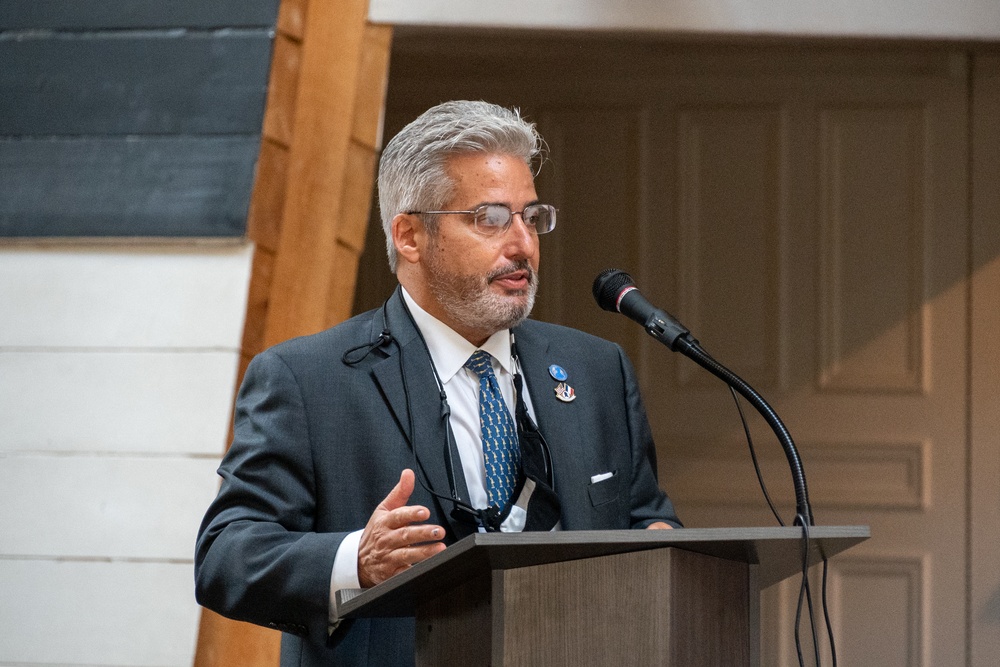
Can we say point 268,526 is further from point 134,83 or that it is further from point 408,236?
point 134,83

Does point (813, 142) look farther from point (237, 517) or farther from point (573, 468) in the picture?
point (237, 517)

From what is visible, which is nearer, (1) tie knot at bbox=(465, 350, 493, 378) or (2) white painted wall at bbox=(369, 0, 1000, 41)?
(1) tie knot at bbox=(465, 350, 493, 378)

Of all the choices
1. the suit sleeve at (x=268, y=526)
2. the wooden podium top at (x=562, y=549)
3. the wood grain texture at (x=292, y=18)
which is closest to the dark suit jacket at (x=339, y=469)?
the suit sleeve at (x=268, y=526)

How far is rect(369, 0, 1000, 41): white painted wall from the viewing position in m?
2.74

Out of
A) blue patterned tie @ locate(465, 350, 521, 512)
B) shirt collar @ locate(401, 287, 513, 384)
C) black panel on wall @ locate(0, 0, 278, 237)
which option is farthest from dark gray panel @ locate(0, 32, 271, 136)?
blue patterned tie @ locate(465, 350, 521, 512)

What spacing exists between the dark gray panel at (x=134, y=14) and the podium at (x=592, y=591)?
66.1 inches

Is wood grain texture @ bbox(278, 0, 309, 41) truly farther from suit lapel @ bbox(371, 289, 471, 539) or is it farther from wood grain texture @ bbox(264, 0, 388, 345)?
suit lapel @ bbox(371, 289, 471, 539)

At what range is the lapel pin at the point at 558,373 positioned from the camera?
2.03m

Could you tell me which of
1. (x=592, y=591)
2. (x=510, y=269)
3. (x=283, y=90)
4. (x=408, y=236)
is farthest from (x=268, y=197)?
(x=592, y=591)

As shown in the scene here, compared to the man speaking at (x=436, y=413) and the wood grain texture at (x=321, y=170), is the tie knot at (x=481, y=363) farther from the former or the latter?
the wood grain texture at (x=321, y=170)

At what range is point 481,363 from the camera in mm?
1998

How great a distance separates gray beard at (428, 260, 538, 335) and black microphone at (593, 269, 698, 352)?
0.83 ft

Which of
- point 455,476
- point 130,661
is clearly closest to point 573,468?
point 455,476

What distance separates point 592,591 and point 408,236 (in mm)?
922
